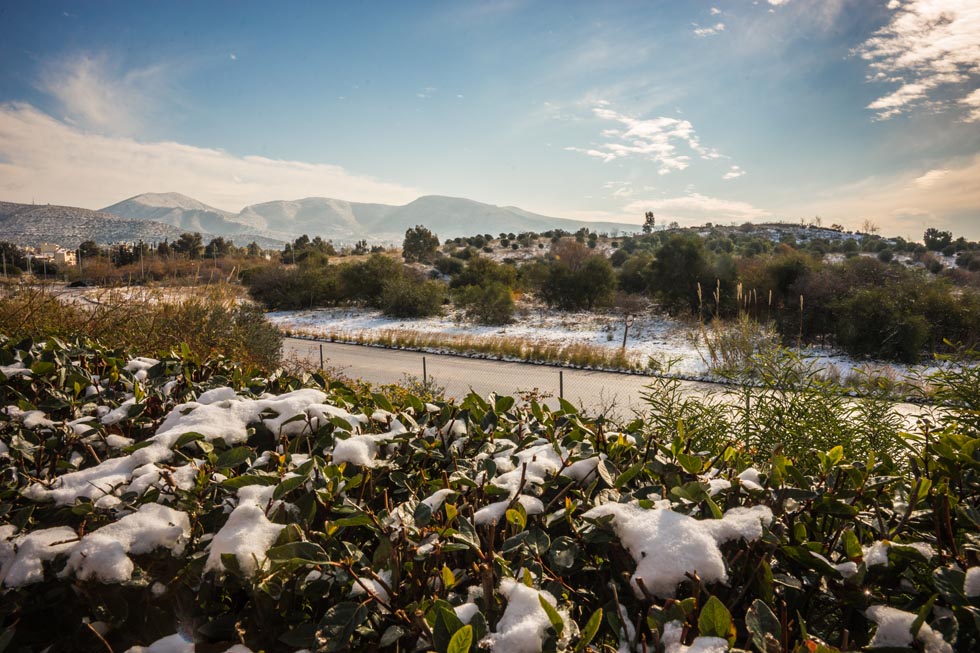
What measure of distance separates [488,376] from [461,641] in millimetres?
14068

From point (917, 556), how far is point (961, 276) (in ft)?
137

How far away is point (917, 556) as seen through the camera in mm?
1010

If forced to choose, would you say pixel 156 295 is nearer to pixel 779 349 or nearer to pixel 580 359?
pixel 779 349

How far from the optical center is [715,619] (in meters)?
0.86

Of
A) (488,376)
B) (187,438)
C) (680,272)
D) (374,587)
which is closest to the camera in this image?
(374,587)

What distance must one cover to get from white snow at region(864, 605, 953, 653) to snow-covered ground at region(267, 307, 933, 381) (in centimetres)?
1591

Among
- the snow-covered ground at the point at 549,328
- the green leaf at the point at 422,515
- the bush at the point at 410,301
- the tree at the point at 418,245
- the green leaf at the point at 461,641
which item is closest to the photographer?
the green leaf at the point at 461,641

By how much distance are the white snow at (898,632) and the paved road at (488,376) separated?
30.9 ft

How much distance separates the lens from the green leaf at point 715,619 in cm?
85

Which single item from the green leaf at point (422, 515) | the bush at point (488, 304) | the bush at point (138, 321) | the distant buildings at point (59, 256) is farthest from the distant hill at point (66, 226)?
the green leaf at point (422, 515)

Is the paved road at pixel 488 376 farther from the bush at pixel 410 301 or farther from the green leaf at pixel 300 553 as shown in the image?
the bush at pixel 410 301

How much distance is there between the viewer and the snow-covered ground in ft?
61.4

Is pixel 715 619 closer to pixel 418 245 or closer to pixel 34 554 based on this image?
pixel 34 554

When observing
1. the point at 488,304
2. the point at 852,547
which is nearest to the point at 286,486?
the point at 852,547
